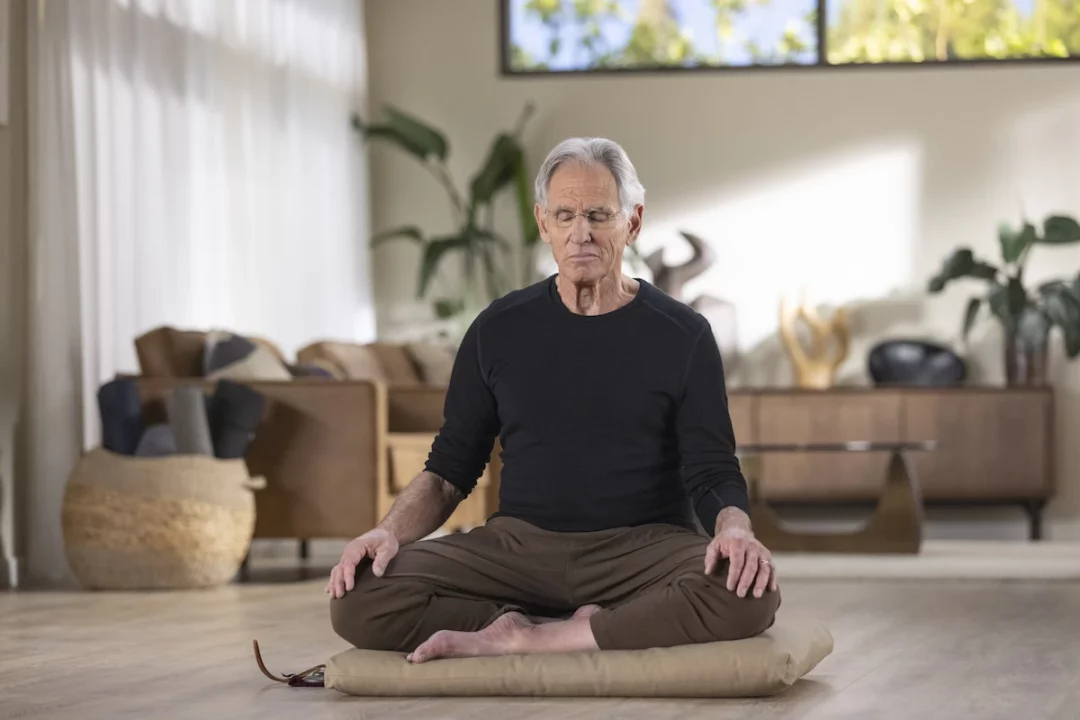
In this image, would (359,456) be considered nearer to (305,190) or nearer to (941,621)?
(941,621)

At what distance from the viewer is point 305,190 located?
23.5ft

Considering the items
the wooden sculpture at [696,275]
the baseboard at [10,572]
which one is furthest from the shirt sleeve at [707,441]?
the wooden sculpture at [696,275]

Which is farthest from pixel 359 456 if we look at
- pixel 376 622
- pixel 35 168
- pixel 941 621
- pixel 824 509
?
pixel 824 509

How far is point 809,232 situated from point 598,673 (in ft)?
18.2

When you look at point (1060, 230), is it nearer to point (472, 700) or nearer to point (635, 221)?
point (635, 221)

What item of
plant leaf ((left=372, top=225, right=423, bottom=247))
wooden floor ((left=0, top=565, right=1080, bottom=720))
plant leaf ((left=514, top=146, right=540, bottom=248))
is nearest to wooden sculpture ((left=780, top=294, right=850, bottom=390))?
plant leaf ((left=514, top=146, right=540, bottom=248))

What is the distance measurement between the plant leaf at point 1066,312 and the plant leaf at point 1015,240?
0.19m

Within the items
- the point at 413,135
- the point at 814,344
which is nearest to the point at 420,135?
the point at 413,135

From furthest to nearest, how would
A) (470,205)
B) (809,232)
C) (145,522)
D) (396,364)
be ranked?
(809,232) → (470,205) → (396,364) → (145,522)

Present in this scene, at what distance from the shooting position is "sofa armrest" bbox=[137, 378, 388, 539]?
4926 mm

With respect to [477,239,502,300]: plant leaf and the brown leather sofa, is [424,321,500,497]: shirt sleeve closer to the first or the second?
the brown leather sofa

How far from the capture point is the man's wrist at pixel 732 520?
2.40m

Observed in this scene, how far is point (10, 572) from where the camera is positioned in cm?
494

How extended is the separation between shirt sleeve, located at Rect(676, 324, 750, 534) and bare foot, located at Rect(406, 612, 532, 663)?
13.7 inches
